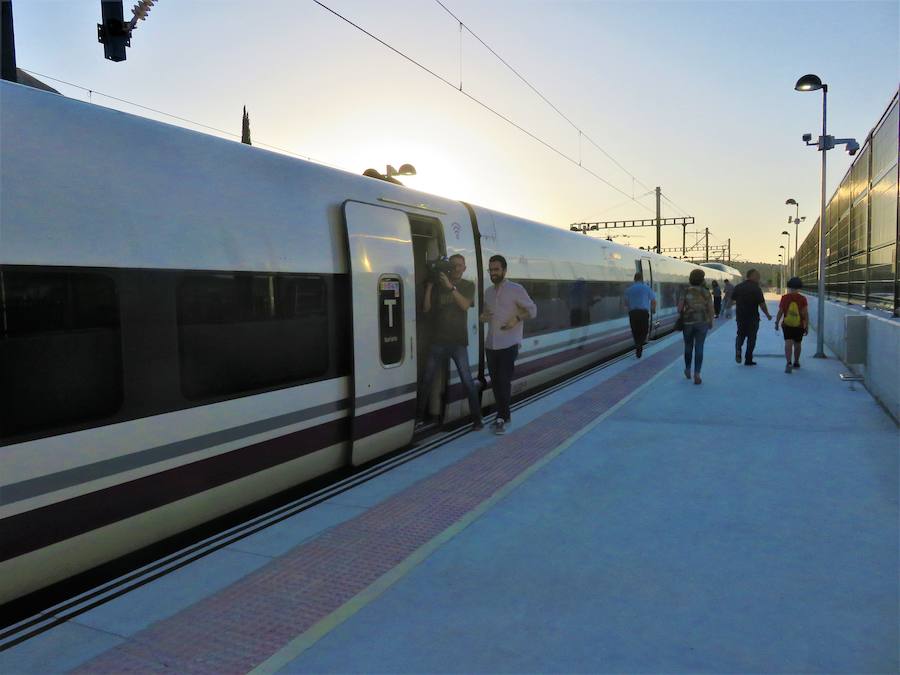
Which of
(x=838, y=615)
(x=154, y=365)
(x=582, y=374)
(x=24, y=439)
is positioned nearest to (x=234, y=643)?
(x=24, y=439)

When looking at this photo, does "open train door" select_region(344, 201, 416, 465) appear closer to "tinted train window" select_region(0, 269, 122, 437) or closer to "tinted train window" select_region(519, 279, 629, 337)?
"tinted train window" select_region(0, 269, 122, 437)

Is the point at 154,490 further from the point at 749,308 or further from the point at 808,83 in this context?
the point at 808,83

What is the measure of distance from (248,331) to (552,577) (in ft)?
7.60

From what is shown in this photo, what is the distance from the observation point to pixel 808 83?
1177cm

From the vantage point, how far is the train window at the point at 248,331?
3.64 metres

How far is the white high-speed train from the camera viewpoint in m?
2.86

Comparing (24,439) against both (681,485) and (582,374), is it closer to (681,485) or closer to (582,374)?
(681,485)

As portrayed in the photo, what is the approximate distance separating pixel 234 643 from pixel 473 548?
4.48 feet

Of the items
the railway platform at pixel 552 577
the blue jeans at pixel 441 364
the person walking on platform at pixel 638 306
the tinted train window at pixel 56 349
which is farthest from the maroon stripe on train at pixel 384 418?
the person walking on platform at pixel 638 306

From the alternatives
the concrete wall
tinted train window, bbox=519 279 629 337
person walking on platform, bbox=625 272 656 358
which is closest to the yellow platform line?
the concrete wall

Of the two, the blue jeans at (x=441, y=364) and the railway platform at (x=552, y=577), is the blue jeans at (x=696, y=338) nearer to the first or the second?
the railway platform at (x=552, y=577)

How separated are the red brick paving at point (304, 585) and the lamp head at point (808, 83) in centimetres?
1031

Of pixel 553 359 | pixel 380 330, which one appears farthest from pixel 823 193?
pixel 380 330

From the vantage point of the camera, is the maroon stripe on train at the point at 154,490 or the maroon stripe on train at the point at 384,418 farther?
the maroon stripe on train at the point at 384,418
